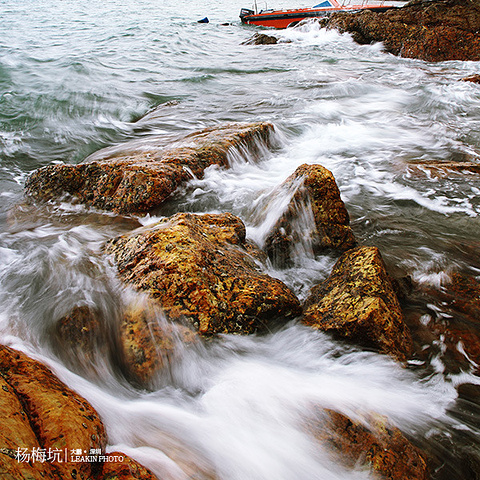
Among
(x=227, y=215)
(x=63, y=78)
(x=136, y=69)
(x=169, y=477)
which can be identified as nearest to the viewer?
(x=169, y=477)

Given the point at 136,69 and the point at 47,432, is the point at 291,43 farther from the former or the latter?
the point at 47,432

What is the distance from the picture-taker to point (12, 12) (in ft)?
90.1

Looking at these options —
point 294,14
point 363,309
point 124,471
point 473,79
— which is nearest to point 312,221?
point 363,309

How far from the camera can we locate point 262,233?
430 cm

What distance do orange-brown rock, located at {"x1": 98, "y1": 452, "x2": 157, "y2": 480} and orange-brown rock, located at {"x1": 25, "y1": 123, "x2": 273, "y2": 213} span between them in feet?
11.0

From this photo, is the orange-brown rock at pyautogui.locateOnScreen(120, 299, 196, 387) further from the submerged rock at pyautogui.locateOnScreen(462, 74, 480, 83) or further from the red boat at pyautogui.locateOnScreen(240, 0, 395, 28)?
the red boat at pyautogui.locateOnScreen(240, 0, 395, 28)

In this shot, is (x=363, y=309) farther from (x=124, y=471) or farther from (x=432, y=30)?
(x=432, y=30)

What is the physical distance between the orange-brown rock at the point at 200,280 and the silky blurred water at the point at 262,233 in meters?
0.18

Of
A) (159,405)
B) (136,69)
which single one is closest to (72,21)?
(136,69)

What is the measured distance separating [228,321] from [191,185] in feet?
9.38

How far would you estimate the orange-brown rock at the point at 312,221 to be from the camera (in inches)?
158

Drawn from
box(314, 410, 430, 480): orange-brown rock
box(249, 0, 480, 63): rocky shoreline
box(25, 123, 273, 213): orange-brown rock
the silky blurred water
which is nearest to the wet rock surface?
the silky blurred water

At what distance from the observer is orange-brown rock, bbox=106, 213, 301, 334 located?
9.23 feet

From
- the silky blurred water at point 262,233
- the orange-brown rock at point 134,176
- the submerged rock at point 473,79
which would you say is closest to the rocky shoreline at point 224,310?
the silky blurred water at point 262,233
